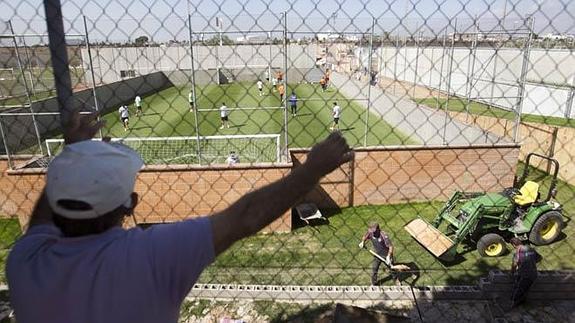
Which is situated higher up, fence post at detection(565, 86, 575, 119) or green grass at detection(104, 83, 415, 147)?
fence post at detection(565, 86, 575, 119)

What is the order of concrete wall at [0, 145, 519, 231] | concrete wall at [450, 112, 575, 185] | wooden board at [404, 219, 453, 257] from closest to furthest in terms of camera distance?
wooden board at [404, 219, 453, 257] → concrete wall at [0, 145, 519, 231] → concrete wall at [450, 112, 575, 185]

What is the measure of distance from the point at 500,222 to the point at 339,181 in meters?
4.15

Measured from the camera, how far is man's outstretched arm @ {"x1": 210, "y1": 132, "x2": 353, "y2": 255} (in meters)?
1.38

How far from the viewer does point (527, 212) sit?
358 inches

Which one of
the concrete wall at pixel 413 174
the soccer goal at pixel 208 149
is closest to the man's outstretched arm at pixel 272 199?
the concrete wall at pixel 413 174

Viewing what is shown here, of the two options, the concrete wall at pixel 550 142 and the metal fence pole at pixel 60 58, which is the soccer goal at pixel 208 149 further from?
the metal fence pole at pixel 60 58

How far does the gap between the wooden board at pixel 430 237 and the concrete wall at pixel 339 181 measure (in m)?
2.44

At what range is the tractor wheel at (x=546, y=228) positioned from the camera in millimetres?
8953

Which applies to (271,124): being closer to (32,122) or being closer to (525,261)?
(32,122)

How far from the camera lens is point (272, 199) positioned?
144 cm

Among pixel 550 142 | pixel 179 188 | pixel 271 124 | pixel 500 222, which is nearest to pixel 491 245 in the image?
pixel 500 222

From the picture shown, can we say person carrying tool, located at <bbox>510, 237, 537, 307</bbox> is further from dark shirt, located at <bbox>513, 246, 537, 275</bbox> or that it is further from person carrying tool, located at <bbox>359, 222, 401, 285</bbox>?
person carrying tool, located at <bbox>359, 222, 401, 285</bbox>

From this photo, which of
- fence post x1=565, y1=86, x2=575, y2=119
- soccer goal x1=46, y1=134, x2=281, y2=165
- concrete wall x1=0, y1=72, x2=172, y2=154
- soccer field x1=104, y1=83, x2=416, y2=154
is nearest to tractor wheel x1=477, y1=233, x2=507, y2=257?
soccer goal x1=46, y1=134, x2=281, y2=165

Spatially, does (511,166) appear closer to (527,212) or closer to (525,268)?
(527,212)
